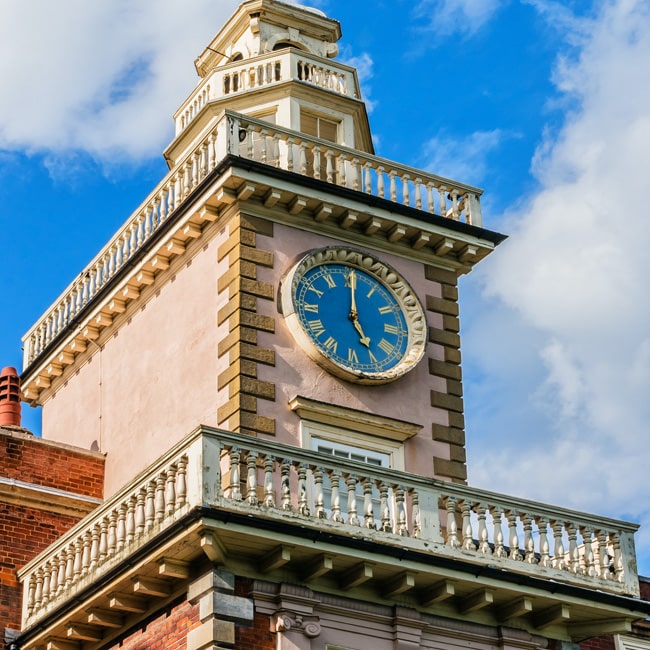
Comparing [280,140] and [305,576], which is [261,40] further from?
[305,576]

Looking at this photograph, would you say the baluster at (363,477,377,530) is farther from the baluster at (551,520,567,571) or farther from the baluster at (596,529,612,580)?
the baluster at (596,529,612,580)

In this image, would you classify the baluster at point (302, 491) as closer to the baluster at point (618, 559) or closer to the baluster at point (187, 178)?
the baluster at point (618, 559)

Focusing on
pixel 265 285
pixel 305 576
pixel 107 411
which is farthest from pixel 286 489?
pixel 107 411

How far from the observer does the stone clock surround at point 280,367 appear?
2512cm

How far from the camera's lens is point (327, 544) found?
22.0m

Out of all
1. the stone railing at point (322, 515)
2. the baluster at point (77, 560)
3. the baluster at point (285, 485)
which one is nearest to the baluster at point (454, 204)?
the stone railing at point (322, 515)

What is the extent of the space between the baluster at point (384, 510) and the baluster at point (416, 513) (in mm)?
327

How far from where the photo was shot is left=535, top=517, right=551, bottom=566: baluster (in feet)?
78.0

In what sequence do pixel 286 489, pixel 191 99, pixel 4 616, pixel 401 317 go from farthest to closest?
pixel 191 99 → pixel 401 317 → pixel 4 616 → pixel 286 489

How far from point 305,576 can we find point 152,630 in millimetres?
2179

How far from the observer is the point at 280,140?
27578 millimetres

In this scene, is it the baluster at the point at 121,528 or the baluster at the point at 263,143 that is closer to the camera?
the baluster at the point at 121,528

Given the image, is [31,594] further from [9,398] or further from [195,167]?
[195,167]

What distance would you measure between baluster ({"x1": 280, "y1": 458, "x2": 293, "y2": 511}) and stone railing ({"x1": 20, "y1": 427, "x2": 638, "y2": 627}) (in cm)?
2
